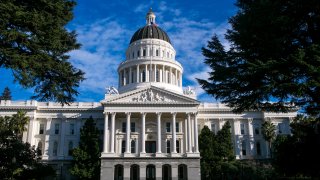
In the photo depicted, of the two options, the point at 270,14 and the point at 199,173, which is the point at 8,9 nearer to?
the point at 270,14

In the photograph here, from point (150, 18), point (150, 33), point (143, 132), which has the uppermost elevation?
point (150, 18)

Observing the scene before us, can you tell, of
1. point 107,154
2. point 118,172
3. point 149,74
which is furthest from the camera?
point 149,74

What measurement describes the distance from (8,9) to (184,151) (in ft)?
150

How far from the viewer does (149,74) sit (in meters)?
73.2

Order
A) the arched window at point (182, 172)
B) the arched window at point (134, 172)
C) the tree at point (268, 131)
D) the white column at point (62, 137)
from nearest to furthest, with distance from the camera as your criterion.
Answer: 1. the arched window at point (182, 172)
2. the arched window at point (134, 172)
3. the tree at point (268, 131)
4. the white column at point (62, 137)

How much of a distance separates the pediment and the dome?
20635 millimetres

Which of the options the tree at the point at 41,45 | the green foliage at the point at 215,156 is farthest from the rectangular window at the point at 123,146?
the tree at the point at 41,45

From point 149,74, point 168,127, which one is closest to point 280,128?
point 168,127

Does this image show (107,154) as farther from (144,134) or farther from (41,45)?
(41,45)

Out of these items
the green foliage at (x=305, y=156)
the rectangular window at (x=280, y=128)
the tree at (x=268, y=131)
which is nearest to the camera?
the green foliage at (x=305, y=156)

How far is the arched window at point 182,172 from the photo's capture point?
189 feet

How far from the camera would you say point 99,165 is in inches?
2243

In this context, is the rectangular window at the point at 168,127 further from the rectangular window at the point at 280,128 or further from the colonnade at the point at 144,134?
the rectangular window at the point at 280,128

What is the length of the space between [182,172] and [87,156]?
596 inches
